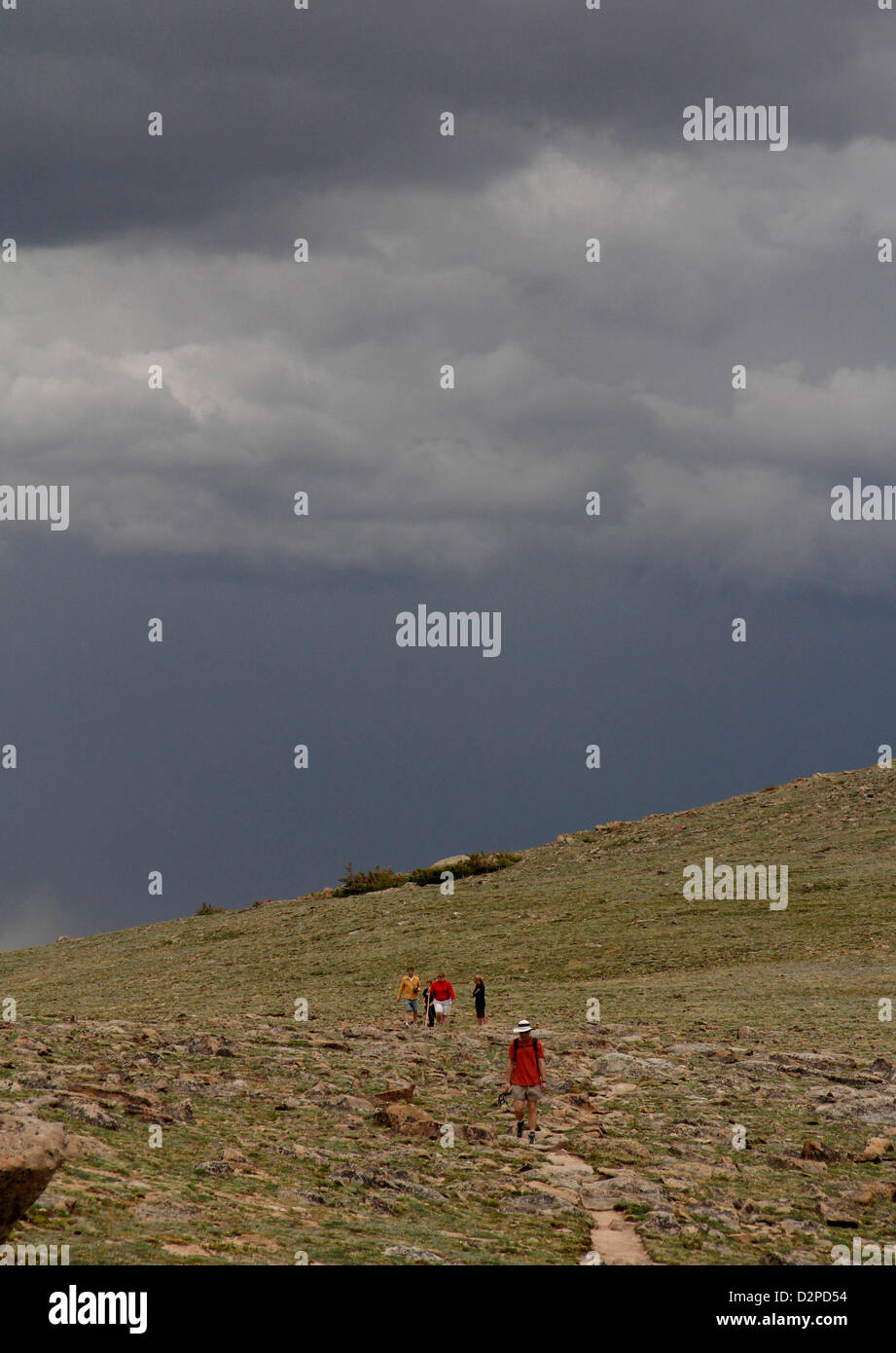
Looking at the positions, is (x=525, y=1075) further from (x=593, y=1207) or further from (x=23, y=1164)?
(x=23, y=1164)

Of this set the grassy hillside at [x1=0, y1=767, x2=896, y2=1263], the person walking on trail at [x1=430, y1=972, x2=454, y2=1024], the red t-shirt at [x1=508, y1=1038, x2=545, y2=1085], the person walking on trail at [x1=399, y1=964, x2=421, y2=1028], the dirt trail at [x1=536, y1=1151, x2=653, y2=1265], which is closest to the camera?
the dirt trail at [x1=536, y1=1151, x2=653, y2=1265]

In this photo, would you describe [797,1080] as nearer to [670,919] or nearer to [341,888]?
[670,919]

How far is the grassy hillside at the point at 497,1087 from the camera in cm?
1599

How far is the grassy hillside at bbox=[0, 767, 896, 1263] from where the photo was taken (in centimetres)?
1599

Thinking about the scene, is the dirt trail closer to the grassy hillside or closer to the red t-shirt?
the grassy hillside

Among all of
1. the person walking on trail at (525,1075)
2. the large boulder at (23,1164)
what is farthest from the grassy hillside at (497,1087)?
Result: the large boulder at (23,1164)

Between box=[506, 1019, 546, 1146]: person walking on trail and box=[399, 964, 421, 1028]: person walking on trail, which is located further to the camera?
box=[399, 964, 421, 1028]: person walking on trail

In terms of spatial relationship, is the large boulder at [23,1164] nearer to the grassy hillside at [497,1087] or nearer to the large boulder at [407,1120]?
the grassy hillside at [497,1087]

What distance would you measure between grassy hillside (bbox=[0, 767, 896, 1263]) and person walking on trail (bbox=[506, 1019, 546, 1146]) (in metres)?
0.50

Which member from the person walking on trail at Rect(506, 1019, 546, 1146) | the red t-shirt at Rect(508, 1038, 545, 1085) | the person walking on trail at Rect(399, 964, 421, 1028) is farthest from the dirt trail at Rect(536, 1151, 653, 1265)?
the person walking on trail at Rect(399, 964, 421, 1028)

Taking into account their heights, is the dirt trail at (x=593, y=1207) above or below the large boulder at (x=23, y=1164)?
below

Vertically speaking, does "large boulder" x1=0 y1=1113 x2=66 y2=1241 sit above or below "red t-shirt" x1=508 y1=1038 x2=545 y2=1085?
above
